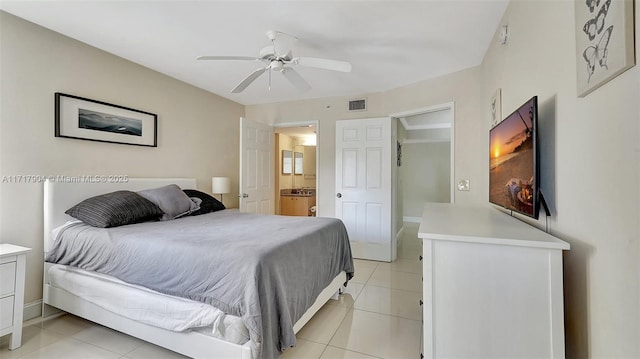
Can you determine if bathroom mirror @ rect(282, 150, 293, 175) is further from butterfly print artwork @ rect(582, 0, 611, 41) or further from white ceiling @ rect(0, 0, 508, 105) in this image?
butterfly print artwork @ rect(582, 0, 611, 41)

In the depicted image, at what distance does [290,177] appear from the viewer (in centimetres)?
703

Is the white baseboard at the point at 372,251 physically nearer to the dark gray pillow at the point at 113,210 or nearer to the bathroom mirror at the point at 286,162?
the dark gray pillow at the point at 113,210

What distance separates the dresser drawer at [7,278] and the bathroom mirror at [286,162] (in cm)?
506

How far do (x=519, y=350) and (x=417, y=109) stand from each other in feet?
9.82

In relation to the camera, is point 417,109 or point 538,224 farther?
point 417,109

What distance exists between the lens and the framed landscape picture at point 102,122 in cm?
246

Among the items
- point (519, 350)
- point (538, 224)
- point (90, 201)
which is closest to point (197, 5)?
point (90, 201)

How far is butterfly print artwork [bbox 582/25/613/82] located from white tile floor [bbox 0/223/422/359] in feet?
6.02

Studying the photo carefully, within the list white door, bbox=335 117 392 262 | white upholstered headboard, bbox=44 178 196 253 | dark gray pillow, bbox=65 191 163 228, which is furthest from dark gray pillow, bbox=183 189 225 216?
white door, bbox=335 117 392 262

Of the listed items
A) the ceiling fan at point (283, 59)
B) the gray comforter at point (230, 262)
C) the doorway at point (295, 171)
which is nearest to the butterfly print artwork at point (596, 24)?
the ceiling fan at point (283, 59)

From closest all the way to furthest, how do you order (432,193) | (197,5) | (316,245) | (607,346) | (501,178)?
(607,346) < (501,178) < (197,5) < (316,245) < (432,193)

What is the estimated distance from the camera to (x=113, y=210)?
2283mm

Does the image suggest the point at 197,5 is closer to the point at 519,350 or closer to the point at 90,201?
the point at 90,201

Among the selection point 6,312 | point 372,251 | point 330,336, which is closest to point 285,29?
point 330,336
